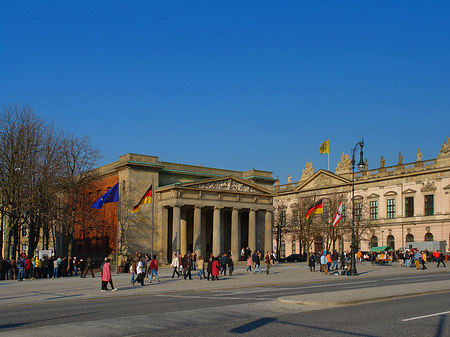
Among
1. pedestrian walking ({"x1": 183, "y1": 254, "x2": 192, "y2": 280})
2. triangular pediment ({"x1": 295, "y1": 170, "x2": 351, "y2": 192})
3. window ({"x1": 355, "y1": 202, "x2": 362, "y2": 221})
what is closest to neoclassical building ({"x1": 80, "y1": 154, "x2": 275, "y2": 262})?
window ({"x1": 355, "y1": 202, "x2": 362, "y2": 221})

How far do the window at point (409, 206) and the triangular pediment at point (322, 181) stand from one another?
11778 mm

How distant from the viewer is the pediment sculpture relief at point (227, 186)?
66.5m

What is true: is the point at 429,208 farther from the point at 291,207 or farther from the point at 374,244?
the point at 291,207

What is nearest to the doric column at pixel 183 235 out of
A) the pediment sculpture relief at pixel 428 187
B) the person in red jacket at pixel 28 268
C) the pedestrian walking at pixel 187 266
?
the person in red jacket at pixel 28 268

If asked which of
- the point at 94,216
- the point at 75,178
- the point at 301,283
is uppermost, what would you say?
the point at 75,178

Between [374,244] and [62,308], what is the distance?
77523mm

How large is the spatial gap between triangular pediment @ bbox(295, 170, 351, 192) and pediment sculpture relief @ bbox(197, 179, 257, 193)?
30.3 metres

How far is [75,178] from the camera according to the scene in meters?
59.4

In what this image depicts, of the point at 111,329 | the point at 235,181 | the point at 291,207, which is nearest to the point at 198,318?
the point at 111,329

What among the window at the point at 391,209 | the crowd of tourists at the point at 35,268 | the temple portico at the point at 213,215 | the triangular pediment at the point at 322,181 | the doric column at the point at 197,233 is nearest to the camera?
the crowd of tourists at the point at 35,268

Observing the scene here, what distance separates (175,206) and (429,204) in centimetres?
4213

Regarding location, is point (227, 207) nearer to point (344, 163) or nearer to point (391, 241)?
point (391, 241)

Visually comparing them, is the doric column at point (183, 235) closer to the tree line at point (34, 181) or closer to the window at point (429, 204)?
the tree line at point (34, 181)

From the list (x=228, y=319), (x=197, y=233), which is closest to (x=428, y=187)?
(x=197, y=233)
